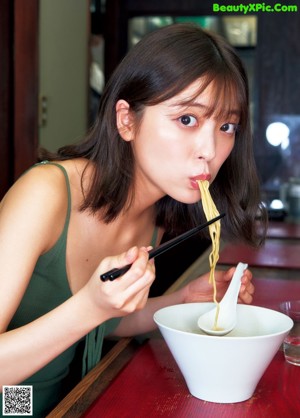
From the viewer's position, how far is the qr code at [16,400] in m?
1.07

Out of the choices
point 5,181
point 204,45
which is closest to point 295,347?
point 204,45

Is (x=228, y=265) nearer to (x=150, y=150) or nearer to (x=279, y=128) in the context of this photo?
(x=150, y=150)

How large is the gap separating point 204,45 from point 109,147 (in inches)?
11.2

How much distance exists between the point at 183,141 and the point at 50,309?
502mm

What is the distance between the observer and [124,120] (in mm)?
1288

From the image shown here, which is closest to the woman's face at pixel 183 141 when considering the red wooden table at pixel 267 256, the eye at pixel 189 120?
the eye at pixel 189 120

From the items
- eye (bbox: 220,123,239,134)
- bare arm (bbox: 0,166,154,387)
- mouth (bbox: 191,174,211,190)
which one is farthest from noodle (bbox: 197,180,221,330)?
bare arm (bbox: 0,166,154,387)

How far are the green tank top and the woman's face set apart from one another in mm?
206

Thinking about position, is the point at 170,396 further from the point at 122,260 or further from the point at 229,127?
the point at 229,127

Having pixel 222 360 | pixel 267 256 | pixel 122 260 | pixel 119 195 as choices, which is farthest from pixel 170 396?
pixel 267 256

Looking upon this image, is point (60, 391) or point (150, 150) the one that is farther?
point (60, 391)

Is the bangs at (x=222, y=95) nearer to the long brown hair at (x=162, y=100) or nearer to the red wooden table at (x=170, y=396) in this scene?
the long brown hair at (x=162, y=100)

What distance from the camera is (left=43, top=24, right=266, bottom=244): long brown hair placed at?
119 centimetres

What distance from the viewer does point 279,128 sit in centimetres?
480
